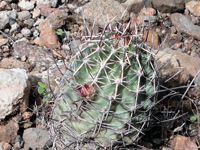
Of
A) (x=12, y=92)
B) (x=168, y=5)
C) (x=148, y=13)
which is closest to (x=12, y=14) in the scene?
(x=12, y=92)

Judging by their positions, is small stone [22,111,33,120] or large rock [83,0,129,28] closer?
small stone [22,111,33,120]

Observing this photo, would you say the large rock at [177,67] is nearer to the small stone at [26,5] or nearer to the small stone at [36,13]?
the small stone at [36,13]

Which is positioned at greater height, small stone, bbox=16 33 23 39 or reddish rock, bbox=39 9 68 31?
reddish rock, bbox=39 9 68 31

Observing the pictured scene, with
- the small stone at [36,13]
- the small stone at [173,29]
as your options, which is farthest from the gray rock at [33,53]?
the small stone at [173,29]

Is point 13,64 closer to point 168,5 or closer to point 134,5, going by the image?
point 134,5

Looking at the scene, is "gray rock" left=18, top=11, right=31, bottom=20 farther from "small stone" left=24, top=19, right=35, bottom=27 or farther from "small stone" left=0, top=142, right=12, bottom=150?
"small stone" left=0, top=142, right=12, bottom=150

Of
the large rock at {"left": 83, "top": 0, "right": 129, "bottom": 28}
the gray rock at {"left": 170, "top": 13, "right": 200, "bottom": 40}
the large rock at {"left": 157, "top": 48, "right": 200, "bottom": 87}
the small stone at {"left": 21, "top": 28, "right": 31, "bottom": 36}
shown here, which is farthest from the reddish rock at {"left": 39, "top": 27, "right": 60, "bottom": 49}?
the gray rock at {"left": 170, "top": 13, "right": 200, "bottom": 40}

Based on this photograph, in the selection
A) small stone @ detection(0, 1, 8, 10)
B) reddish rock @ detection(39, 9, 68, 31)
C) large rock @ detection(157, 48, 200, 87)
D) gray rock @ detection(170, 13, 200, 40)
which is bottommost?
large rock @ detection(157, 48, 200, 87)
